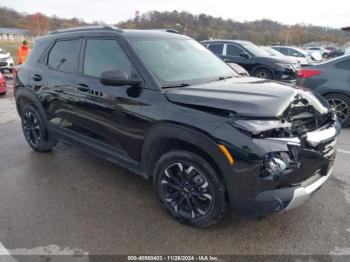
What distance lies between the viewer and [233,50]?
33.5 ft

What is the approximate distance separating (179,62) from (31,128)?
2842 millimetres

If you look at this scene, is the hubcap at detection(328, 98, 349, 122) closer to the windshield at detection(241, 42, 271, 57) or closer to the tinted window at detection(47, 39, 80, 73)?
the windshield at detection(241, 42, 271, 57)

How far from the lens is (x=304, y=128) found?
2469mm

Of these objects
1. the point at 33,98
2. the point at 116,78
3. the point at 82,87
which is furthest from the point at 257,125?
the point at 33,98

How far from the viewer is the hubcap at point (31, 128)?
453 centimetres

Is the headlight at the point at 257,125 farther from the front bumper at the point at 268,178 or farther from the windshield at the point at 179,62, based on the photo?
the windshield at the point at 179,62

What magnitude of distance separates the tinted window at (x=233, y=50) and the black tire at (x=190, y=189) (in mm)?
8282

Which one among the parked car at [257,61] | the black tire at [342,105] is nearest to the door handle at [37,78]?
the black tire at [342,105]

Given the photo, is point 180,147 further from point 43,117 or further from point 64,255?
point 43,117

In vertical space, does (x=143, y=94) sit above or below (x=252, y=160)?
above

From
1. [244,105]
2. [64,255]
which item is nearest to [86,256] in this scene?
[64,255]

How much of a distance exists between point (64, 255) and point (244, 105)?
195 cm

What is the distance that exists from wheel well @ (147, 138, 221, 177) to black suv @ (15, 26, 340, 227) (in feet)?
0.03

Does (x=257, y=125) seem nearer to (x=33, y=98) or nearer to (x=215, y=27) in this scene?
(x=33, y=98)
